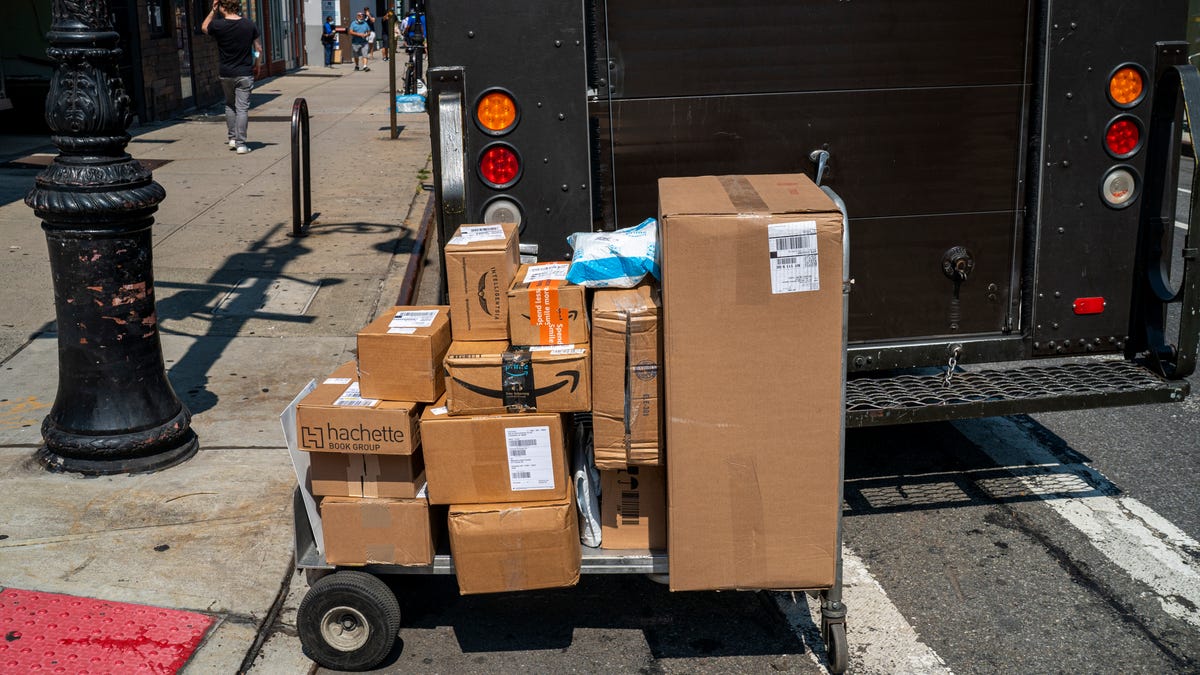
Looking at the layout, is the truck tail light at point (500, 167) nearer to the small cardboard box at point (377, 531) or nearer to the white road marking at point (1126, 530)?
the small cardboard box at point (377, 531)

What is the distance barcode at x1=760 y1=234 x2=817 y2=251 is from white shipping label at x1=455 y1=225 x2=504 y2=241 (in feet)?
3.58

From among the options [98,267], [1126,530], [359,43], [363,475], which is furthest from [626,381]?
[359,43]

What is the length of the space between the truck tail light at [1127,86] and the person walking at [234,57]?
12.1 metres

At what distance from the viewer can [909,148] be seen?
4805mm

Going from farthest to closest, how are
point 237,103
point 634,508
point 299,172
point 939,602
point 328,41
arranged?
point 328,41 → point 237,103 → point 299,172 → point 939,602 → point 634,508

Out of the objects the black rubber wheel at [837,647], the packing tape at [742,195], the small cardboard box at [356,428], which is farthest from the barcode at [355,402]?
the black rubber wheel at [837,647]

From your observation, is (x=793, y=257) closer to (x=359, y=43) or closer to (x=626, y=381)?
(x=626, y=381)

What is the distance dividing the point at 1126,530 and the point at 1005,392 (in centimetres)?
103

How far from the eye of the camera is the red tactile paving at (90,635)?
12.8ft

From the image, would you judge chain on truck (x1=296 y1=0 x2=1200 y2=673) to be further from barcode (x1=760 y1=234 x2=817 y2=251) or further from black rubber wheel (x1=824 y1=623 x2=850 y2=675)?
barcode (x1=760 y1=234 x2=817 y2=251)

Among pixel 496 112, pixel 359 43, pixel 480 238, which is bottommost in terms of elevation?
pixel 480 238

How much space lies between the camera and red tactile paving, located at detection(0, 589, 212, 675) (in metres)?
3.89

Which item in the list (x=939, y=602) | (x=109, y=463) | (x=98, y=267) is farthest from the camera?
(x=109, y=463)

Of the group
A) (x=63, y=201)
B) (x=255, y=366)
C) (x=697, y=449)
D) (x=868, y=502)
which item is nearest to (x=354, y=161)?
(x=255, y=366)
